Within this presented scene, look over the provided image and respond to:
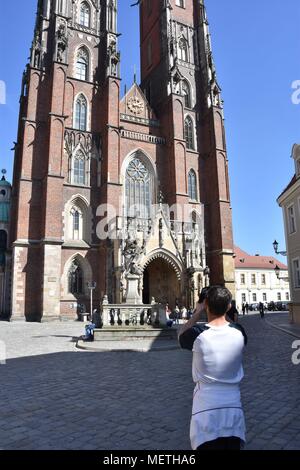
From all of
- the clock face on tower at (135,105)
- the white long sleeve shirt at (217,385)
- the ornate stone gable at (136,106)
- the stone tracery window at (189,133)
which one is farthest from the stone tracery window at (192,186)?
the white long sleeve shirt at (217,385)

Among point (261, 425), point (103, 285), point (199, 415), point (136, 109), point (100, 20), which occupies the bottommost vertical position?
point (261, 425)

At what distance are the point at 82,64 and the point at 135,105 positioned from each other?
19.1 ft

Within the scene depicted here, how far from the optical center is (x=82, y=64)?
32281mm

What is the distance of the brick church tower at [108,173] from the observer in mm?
26422

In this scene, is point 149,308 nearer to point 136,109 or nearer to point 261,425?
point 261,425

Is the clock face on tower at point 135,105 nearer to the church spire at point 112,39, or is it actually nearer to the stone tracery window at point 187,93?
the church spire at point 112,39

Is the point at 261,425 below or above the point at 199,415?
below

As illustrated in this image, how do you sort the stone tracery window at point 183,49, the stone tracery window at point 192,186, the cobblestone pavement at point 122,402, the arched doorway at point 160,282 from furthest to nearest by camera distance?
the stone tracery window at point 183,49
the stone tracery window at point 192,186
the arched doorway at point 160,282
the cobblestone pavement at point 122,402

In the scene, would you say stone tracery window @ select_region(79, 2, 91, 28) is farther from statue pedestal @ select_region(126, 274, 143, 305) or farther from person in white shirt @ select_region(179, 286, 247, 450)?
person in white shirt @ select_region(179, 286, 247, 450)

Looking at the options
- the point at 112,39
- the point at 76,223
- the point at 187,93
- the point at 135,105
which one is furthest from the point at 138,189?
the point at 112,39

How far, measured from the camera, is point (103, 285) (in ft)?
89.0

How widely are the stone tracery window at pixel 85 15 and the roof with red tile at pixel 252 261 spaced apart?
3852 centimetres

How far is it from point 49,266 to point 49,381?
744 inches

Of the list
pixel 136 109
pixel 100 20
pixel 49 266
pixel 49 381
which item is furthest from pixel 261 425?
pixel 100 20
